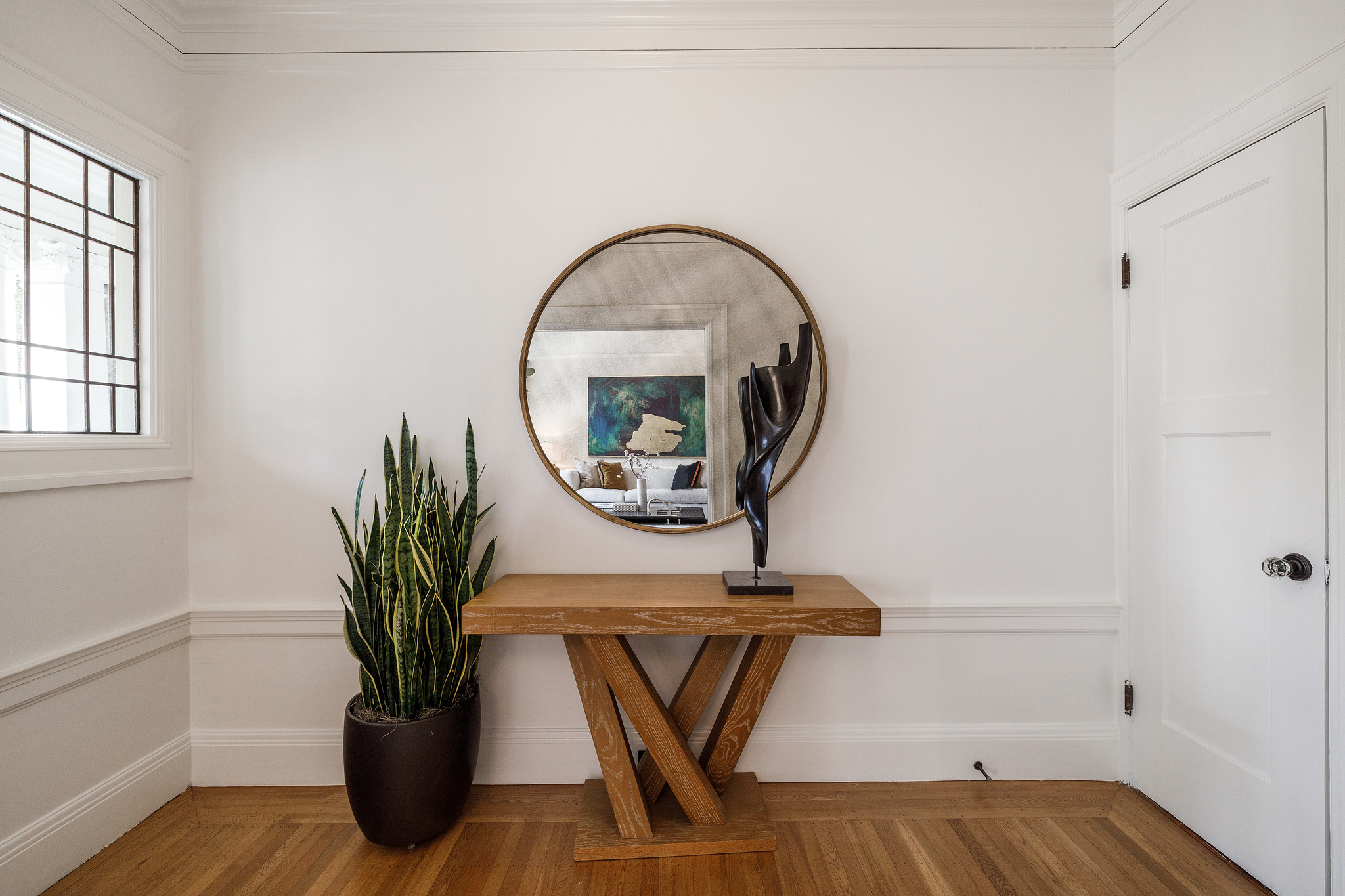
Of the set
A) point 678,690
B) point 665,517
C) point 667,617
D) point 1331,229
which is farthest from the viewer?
point 665,517

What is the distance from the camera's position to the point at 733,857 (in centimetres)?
184

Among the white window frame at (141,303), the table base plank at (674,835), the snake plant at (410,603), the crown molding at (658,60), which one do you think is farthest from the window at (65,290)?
the table base plank at (674,835)

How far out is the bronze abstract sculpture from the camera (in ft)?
6.27

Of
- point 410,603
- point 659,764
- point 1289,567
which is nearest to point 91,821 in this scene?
point 410,603

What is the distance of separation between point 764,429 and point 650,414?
455 millimetres

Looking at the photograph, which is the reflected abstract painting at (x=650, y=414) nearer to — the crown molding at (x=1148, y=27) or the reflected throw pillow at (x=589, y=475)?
the reflected throw pillow at (x=589, y=475)

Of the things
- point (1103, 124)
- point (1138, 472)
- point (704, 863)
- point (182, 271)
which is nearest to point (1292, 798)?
point (1138, 472)

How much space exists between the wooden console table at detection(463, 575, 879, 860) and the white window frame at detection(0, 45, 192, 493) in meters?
1.24

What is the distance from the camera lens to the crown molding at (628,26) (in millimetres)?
2203

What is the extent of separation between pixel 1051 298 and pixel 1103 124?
66 centimetres

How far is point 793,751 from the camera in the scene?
2252 mm

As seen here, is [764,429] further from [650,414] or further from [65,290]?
[65,290]

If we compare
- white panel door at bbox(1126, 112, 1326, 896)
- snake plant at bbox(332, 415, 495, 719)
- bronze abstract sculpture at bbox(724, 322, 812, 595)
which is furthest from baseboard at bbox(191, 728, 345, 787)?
white panel door at bbox(1126, 112, 1326, 896)

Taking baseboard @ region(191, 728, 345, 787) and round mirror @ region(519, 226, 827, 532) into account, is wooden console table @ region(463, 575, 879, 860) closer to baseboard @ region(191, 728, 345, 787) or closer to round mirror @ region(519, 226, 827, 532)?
round mirror @ region(519, 226, 827, 532)
